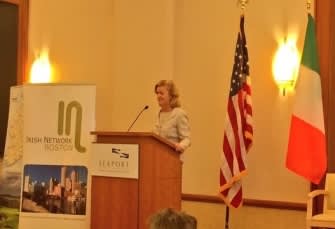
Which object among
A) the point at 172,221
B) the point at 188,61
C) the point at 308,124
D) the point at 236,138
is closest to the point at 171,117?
the point at 236,138

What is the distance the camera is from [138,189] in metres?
4.42

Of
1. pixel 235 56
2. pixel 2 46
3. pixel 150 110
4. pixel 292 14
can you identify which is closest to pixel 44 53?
pixel 2 46

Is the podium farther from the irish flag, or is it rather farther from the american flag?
the irish flag

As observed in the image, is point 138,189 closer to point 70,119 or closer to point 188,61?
point 70,119

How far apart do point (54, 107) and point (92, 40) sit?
2389 millimetres

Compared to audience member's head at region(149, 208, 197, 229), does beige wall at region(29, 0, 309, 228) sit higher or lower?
higher

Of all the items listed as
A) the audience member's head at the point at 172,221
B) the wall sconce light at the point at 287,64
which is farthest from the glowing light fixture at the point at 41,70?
the audience member's head at the point at 172,221

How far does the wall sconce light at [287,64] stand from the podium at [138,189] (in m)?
2.00

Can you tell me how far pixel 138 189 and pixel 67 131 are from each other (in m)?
1.10

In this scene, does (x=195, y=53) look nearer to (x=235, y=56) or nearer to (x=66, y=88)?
(x=235, y=56)

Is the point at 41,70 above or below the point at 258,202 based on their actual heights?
above

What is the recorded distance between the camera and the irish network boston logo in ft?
17.0

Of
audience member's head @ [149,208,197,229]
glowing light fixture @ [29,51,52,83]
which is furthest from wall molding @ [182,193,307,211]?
audience member's head @ [149,208,197,229]

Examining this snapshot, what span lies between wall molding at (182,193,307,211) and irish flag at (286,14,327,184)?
0.54 meters
